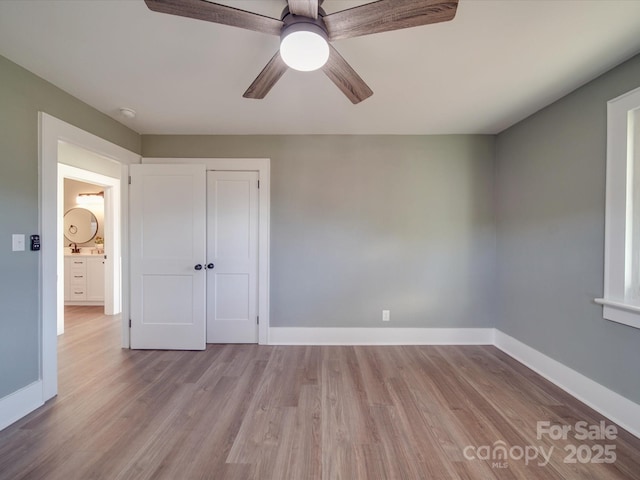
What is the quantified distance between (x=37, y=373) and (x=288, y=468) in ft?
6.58

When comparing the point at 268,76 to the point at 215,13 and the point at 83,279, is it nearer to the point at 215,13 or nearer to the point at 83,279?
the point at 215,13

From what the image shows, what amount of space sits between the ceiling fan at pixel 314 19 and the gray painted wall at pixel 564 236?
1.76m

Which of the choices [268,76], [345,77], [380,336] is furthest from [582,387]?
[268,76]

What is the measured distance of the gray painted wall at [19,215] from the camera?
5.69 ft

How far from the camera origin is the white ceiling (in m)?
1.38

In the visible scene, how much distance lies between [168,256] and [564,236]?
3826 millimetres

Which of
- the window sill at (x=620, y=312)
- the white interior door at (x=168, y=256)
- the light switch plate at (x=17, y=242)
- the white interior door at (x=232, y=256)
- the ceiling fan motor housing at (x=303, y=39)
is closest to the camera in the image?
the ceiling fan motor housing at (x=303, y=39)

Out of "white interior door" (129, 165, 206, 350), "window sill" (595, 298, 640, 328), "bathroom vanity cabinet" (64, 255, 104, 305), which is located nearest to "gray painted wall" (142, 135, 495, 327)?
"white interior door" (129, 165, 206, 350)

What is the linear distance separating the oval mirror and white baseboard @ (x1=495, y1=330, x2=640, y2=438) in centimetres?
679

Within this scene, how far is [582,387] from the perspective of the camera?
2.02 meters

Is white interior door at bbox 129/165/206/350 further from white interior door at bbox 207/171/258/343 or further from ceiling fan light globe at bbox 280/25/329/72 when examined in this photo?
ceiling fan light globe at bbox 280/25/329/72

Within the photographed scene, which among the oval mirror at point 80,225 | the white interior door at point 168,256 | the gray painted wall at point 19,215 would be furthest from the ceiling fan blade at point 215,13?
the oval mirror at point 80,225

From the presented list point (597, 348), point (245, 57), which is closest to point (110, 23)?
point (245, 57)

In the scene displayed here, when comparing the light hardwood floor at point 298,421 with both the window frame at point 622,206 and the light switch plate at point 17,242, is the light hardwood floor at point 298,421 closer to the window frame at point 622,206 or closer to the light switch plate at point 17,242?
the window frame at point 622,206
